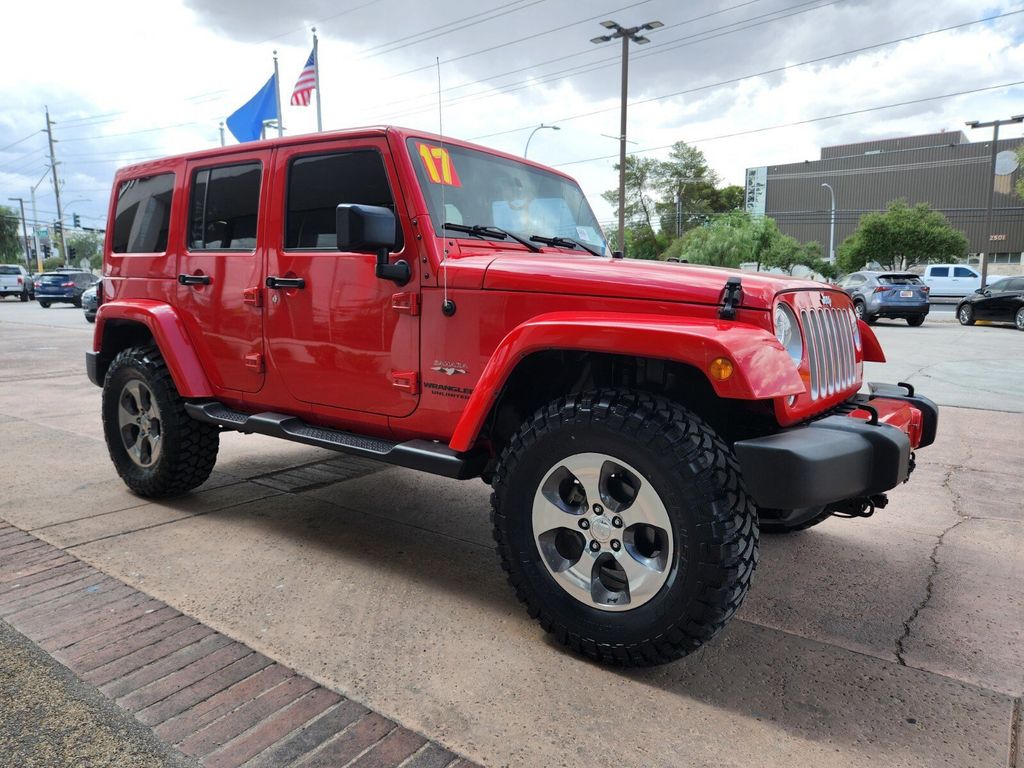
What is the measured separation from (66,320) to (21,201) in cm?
7147

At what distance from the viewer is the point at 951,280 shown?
31.8 meters

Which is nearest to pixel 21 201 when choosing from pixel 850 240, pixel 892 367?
pixel 850 240

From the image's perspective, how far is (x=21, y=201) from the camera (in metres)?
78.2

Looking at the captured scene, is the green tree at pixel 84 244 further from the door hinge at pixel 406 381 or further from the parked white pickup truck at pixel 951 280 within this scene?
the door hinge at pixel 406 381

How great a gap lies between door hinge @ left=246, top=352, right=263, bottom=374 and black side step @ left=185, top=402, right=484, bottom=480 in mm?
241

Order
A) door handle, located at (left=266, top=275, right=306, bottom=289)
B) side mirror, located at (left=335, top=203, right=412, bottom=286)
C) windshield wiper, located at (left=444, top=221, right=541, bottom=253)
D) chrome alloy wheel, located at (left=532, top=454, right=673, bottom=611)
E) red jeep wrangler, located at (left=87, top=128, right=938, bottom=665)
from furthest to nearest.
Result: door handle, located at (left=266, top=275, right=306, bottom=289) → windshield wiper, located at (left=444, top=221, right=541, bottom=253) → side mirror, located at (left=335, top=203, right=412, bottom=286) → chrome alloy wheel, located at (left=532, top=454, right=673, bottom=611) → red jeep wrangler, located at (left=87, top=128, right=938, bottom=665)

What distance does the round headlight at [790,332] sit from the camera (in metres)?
2.46

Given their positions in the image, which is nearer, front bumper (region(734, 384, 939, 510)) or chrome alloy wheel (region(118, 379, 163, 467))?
front bumper (region(734, 384, 939, 510))

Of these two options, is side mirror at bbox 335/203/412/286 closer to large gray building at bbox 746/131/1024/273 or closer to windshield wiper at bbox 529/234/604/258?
windshield wiper at bbox 529/234/604/258

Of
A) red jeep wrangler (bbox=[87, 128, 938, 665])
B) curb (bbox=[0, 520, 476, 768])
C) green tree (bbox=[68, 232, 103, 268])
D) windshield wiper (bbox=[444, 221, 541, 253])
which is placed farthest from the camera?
green tree (bbox=[68, 232, 103, 268])

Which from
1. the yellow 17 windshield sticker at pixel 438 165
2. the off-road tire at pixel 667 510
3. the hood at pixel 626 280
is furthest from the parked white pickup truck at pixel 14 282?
the off-road tire at pixel 667 510

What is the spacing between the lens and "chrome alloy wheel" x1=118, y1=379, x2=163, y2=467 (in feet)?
13.8

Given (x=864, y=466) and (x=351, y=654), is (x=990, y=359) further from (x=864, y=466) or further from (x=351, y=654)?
(x=351, y=654)

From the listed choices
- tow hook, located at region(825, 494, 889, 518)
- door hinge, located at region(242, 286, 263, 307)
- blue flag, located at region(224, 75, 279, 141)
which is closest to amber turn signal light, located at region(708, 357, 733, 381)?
tow hook, located at region(825, 494, 889, 518)
